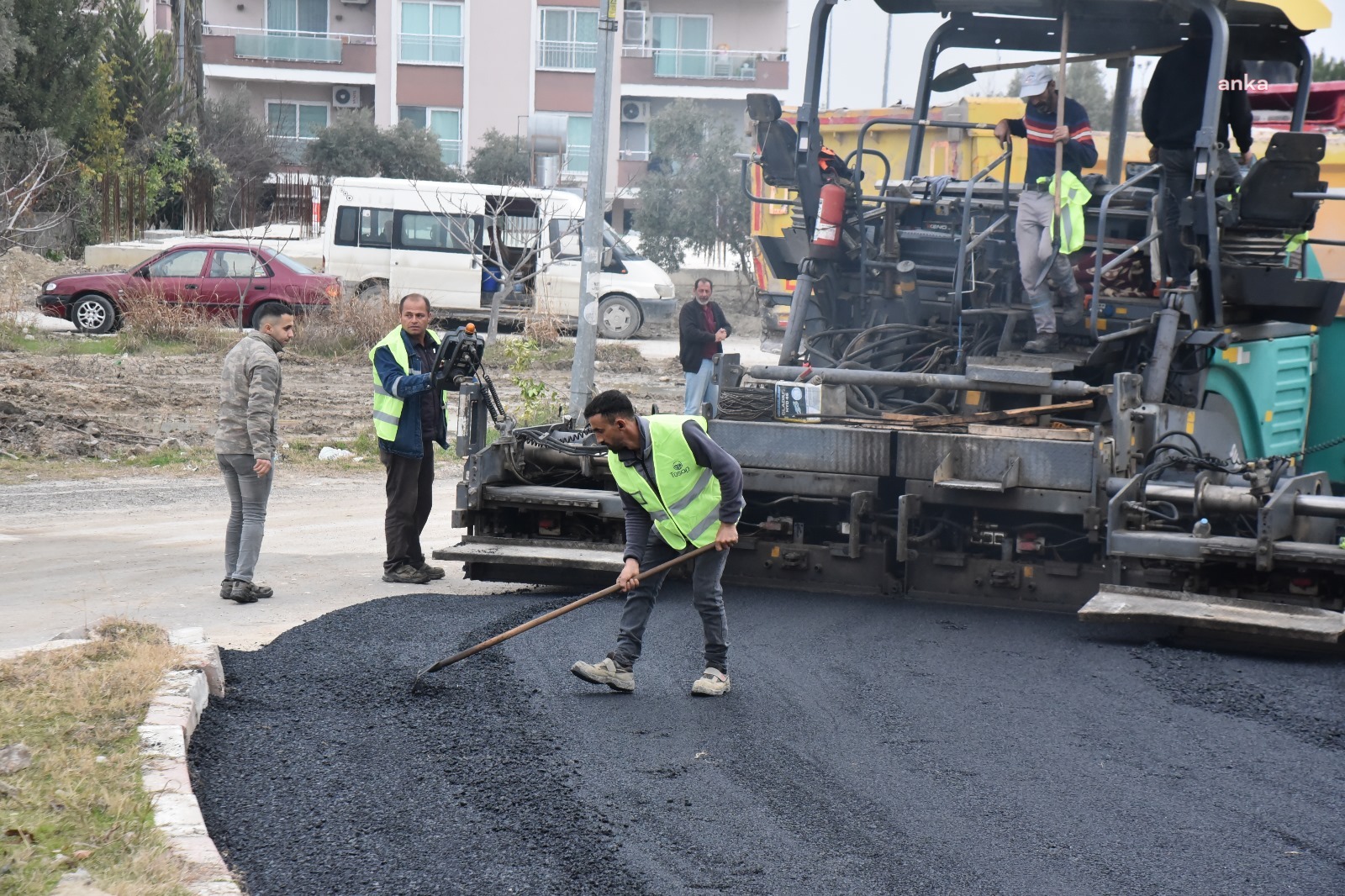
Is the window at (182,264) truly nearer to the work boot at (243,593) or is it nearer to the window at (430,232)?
the window at (430,232)

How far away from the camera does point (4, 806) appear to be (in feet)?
13.8

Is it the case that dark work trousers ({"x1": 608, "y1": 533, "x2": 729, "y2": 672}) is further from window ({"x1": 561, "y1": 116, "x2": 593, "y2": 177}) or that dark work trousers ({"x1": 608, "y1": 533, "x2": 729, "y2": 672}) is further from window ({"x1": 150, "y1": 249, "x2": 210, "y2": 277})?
window ({"x1": 561, "y1": 116, "x2": 593, "y2": 177})

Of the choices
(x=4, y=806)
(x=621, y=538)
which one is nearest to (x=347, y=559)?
(x=621, y=538)

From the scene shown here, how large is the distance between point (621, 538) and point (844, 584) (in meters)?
1.15

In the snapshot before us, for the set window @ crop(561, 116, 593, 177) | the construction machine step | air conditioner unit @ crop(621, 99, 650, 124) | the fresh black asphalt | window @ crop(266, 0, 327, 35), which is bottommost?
the fresh black asphalt

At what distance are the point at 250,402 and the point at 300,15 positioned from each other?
34340mm

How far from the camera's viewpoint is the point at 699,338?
12.7 m

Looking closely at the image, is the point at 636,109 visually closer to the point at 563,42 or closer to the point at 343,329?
the point at 563,42

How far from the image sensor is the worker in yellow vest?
578 centimetres

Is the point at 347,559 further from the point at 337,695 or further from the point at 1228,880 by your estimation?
the point at 1228,880

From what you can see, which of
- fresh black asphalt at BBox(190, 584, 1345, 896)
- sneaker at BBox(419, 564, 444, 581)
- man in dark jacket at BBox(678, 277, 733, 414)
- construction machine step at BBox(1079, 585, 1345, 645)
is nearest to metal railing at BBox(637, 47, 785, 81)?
man in dark jacket at BBox(678, 277, 733, 414)

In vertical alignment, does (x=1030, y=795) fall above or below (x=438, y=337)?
below

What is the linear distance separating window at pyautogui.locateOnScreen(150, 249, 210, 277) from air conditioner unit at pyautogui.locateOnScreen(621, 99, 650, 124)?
70.0 ft

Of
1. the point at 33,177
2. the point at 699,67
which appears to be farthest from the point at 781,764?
the point at 699,67
